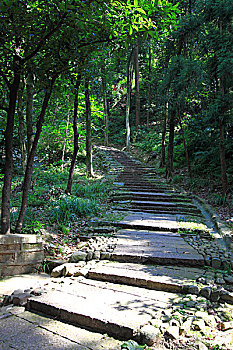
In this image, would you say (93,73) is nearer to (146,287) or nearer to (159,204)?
(159,204)

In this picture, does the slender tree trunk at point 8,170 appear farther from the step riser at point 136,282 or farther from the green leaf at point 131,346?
the green leaf at point 131,346

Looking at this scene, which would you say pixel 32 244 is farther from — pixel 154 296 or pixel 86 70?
pixel 86 70

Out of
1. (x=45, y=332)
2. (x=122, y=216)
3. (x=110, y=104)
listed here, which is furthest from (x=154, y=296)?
(x=110, y=104)

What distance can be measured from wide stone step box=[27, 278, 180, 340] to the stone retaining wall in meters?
0.82

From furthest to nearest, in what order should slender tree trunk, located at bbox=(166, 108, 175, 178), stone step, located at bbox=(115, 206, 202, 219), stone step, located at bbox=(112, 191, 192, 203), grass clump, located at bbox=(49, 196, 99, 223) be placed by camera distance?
slender tree trunk, located at bbox=(166, 108, 175, 178), stone step, located at bbox=(112, 191, 192, 203), stone step, located at bbox=(115, 206, 202, 219), grass clump, located at bbox=(49, 196, 99, 223)

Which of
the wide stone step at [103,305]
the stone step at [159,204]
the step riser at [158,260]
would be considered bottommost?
the wide stone step at [103,305]

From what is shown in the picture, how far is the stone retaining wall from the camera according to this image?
146 inches

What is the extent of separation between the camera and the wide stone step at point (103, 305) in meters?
2.28

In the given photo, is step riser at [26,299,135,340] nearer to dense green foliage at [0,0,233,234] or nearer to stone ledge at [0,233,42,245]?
stone ledge at [0,233,42,245]

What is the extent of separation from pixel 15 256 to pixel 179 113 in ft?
26.8

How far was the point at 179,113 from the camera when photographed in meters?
9.88

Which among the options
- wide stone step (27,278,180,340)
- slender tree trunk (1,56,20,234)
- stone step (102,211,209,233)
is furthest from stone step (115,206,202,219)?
wide stone step (27,278,180,340)

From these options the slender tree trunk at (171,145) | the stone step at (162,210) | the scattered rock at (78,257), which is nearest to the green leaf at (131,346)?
the scattered rock at (78,257)

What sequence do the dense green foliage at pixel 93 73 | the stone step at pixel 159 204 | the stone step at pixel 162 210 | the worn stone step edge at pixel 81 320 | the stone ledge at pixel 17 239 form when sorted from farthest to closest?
the stone step at pixel 159 204
the stone step at pixel 162 210
the stone ledge at pixel 17 239
the dense green foliage at pixel 93 73
the worn stone step edge at pixel 81 320
